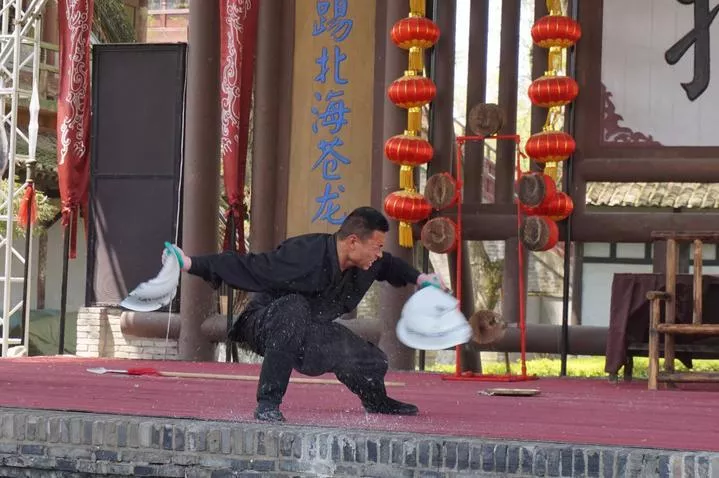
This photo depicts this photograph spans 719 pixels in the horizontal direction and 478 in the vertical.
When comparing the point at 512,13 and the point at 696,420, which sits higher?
the point at 512,13

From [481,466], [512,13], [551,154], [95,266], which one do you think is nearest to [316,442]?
[481,466]

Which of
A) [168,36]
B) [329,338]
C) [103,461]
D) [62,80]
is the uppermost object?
[168,36]

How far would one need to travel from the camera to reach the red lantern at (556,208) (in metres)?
9.22

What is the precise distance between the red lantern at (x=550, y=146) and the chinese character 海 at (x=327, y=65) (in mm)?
1840

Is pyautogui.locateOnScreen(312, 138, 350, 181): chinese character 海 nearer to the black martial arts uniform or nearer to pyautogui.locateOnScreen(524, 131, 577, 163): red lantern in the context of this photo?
pyautogui.locateOnScreen(524, 131, 577, 163): red lantern

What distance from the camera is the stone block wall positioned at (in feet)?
38.7

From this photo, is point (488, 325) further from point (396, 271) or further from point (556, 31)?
point (396, 271)

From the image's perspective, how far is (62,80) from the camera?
11.4m

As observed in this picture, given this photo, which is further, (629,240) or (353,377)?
(629,240)

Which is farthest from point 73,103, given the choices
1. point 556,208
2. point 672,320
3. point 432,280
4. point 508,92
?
point 432,280

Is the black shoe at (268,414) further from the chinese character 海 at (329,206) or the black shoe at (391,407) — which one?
the chinese character 海 at (329,206)

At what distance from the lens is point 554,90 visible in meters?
9.35

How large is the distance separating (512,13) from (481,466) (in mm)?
6154

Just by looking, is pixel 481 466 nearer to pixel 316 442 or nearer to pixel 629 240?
pixel 316 442
